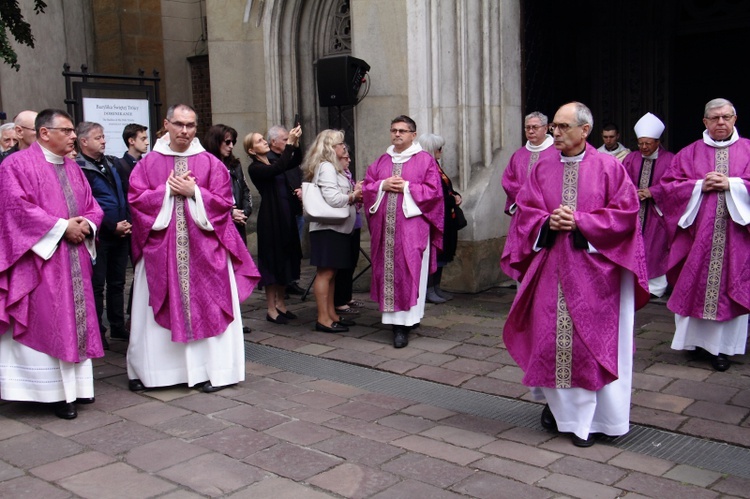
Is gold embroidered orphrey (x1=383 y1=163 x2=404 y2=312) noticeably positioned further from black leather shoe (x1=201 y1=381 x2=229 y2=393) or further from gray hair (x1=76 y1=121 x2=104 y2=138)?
gray hair (x1=76 y1=121 x2=104 y2=138)

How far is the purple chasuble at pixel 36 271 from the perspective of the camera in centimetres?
483

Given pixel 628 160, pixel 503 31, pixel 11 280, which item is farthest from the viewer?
pixel 503 31

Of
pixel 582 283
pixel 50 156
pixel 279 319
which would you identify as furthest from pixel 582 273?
pixel 279 319

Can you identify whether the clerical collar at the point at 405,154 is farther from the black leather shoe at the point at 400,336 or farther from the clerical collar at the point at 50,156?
the clerical collar at the point at 50,156

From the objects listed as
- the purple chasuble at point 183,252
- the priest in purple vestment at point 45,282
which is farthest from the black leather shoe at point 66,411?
the purple chasuble at point 183,252

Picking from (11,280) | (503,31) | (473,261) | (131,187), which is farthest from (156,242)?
(503,31)

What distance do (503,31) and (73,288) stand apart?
18.2 ft

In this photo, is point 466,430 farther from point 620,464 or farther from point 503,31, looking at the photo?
point 503,31

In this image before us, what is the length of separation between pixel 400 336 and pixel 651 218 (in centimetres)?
323

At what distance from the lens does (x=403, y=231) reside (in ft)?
21.1

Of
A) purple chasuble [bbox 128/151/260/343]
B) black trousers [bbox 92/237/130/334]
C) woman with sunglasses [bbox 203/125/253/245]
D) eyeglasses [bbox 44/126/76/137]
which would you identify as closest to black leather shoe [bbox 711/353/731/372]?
purple chasuble [bbox 128/151/260/343]

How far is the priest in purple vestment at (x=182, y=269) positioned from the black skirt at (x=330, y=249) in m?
1.31

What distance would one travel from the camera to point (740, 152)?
576cm

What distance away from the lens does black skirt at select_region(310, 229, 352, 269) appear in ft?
22.3
